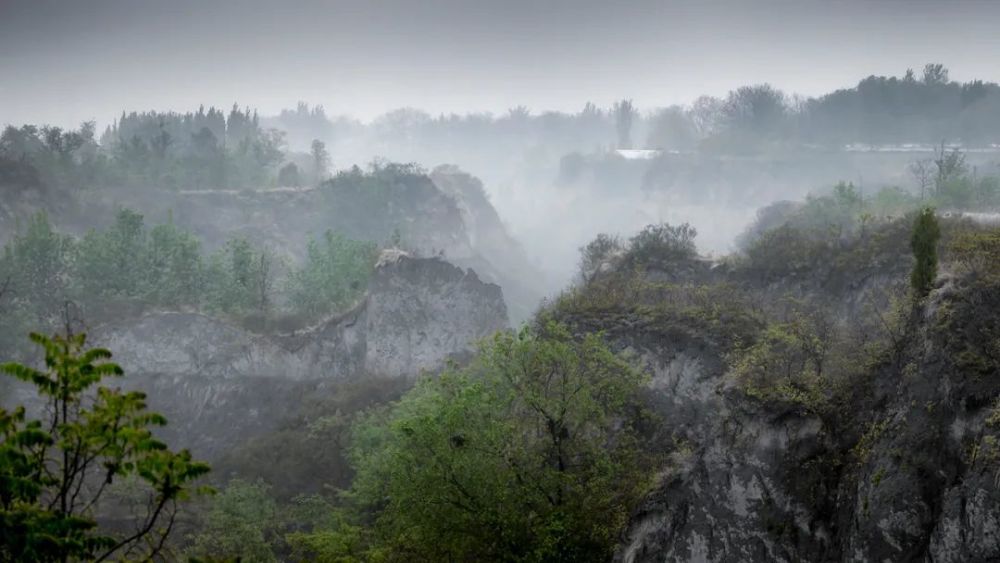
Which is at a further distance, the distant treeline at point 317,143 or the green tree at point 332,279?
the distant treeline at point 317,143

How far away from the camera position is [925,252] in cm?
2062

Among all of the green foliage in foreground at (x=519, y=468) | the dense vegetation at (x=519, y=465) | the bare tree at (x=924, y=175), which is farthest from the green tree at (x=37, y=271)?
the bare tree at (x=924, y=175)

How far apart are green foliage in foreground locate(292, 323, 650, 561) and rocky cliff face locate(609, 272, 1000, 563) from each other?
1788 mm

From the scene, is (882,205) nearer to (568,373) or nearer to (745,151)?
(568,373)

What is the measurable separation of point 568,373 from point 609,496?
4.64m

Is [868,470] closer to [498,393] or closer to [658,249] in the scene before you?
[498,393]

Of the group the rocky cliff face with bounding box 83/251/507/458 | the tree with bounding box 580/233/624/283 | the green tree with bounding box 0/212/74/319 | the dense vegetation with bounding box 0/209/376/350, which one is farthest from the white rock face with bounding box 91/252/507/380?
the tree with bounding box 580/233/624/283

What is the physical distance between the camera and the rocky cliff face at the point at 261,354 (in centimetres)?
5934

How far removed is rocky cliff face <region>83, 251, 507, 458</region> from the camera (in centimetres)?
5934

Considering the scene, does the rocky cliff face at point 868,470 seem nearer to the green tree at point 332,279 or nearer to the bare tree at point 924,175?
the green tree at point 332,279

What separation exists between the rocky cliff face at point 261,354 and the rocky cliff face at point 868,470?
1603 inches

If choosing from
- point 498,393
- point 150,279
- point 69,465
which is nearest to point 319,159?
point 150,279

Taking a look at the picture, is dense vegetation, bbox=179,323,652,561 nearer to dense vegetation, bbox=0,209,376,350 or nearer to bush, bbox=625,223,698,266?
bush, bbox=625,223,698,266

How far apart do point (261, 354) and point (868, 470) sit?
51877 mm
